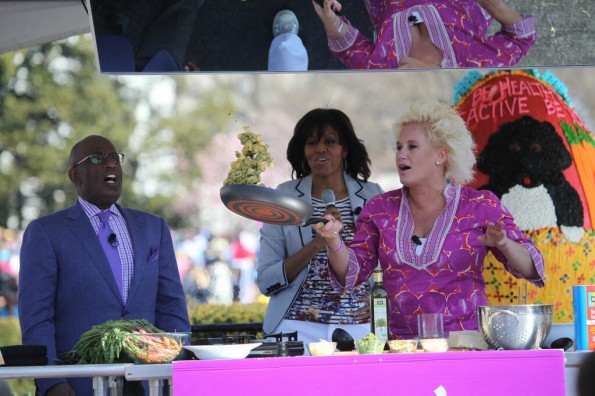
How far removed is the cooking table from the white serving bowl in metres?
0.06

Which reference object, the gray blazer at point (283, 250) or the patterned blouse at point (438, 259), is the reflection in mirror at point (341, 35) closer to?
the gray blazer at point (283, 250)

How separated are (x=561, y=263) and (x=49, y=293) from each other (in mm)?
2223

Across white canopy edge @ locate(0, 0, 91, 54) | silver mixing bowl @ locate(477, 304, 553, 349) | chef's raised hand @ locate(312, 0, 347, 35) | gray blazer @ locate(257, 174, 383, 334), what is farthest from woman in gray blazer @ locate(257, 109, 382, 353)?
white canopy edge @ locate(0, 0, 91, 54)

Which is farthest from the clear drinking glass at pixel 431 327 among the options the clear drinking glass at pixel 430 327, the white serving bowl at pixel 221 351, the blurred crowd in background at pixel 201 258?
the blurred crowd in background at pixel 201 258

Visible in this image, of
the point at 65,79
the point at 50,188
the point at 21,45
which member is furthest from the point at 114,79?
the point at 21,45

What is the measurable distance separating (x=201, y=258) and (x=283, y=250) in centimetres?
811

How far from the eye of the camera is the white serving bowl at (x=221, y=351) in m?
2.98

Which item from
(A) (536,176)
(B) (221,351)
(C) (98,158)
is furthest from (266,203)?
(A) (536,176)

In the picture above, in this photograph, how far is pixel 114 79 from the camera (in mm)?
14516

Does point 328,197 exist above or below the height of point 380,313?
above

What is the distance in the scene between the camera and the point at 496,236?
11.6 feet

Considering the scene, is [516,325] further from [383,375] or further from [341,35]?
[341,35]

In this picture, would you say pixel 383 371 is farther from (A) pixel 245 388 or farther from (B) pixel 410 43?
(B) pixel 410 43

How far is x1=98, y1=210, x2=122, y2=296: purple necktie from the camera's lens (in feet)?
13.5
